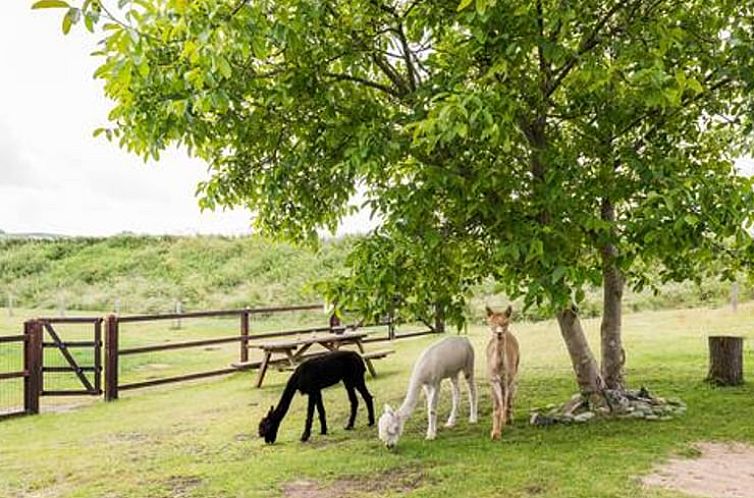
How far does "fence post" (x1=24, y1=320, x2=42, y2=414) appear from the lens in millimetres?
10172

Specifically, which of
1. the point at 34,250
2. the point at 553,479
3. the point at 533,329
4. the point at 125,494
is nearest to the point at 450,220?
the point at 553,479

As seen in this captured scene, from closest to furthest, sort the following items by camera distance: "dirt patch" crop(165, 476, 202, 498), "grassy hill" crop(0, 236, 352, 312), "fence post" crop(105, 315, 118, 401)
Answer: "dirt patch" crop(165, 476, 202, 498) → "fence post" crop(105, 315, 118, 401) → "grassy hill" crop(0, 236, 352, 312)

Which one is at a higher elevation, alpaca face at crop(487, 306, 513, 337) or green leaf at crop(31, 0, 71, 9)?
green leaf at crop(31, 0, 71, 9)

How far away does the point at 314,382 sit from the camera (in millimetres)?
7219

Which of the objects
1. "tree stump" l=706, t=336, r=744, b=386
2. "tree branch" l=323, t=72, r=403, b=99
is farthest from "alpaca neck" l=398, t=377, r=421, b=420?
"tree stump" l=706, t=336, r=744, b=386

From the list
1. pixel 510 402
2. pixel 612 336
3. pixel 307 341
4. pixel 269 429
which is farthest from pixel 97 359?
pixel 612 336

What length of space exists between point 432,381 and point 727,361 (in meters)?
4.27

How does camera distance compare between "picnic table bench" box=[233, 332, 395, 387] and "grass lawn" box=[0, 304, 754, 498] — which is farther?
"picnic table bench" box=[233, 332, 395, 387]

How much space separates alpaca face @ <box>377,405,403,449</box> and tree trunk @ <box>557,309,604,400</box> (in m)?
2.14

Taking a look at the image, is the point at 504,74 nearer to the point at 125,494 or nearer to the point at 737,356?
the point at 125,494

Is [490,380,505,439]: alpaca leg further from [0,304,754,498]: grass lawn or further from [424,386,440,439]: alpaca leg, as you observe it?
[424,386,440,439]: alpaca leg

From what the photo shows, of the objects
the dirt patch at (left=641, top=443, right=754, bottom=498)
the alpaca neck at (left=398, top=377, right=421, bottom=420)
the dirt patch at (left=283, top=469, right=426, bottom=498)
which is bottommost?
the dirt patch at (left=283, top=469, right=426, bottom=498)

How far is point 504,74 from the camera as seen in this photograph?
18.5ft

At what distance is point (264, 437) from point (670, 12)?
5356mm
